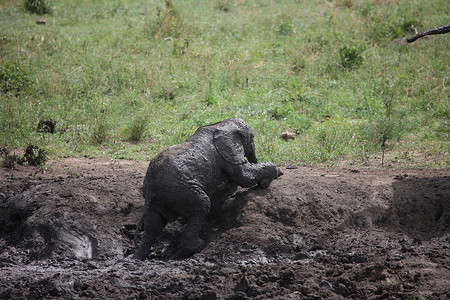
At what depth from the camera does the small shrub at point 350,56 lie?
11.3 meters

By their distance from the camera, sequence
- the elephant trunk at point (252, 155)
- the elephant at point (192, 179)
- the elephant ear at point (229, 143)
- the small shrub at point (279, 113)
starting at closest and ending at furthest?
the elephant at point (192, 179), the elephant ear at point (229, 143), the elephant trunk at point (252, 155), the small shrub at point (279, 113)

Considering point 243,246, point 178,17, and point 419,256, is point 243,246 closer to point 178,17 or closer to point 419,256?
point 419,256

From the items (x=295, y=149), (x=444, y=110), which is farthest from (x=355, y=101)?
(x=295, y=149)

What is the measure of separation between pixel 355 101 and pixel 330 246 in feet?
16.5

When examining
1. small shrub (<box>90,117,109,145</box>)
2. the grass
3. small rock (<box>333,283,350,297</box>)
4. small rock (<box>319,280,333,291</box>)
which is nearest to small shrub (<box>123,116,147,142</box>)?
the grass

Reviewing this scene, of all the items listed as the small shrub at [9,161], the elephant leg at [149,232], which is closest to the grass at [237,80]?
A: the small shrub at [9,161]

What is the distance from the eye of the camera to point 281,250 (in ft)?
18.2

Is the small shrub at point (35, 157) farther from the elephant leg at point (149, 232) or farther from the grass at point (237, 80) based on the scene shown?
the elephant leg at point (149, 232)

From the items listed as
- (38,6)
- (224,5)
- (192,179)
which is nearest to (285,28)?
(224,5)

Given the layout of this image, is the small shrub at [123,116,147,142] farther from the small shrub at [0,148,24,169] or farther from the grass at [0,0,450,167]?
the small shrub at [0,148,24,169]

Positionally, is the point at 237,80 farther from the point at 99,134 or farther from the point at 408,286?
the point at 408,286

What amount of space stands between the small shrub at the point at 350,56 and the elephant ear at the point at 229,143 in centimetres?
608

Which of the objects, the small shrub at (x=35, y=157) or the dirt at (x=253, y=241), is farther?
the small shrub at (x=35, y=157)

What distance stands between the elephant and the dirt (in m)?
0.22
